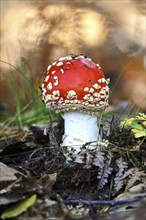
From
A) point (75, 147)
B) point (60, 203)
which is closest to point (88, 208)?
point (60, 203)

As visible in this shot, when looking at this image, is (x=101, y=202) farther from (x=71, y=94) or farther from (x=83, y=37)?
(x=83, y=37)

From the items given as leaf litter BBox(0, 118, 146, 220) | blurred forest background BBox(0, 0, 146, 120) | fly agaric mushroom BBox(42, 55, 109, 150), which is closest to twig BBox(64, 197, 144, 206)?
leaf litter BBox(0, 118, 146, 220)

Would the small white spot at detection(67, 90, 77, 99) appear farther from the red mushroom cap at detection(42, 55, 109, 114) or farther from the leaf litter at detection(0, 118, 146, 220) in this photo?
the leaf litter at detection(0, 118, 146, 220)

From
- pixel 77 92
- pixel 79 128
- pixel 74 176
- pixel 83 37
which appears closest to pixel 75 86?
pixel 77 92

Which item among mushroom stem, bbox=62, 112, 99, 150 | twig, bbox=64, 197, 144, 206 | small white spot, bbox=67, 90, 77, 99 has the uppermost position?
small white spot, bbox=67, 90, 77, 99

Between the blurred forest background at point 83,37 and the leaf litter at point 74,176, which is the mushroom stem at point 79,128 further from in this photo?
the blurred forest background at point 83,37

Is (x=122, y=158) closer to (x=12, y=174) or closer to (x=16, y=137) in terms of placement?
(x=12, y=174)

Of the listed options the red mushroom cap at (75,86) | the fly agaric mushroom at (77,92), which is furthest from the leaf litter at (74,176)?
the red mushroom cap at (75,86)
